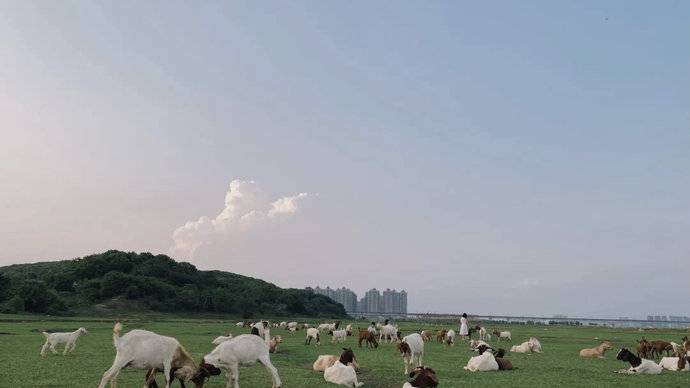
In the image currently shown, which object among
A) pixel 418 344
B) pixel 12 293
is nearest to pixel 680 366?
pixel 418 344

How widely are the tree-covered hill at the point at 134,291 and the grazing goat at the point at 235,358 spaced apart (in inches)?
3210

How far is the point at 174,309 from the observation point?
10862 centimetres

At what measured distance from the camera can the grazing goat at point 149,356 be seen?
1340cm

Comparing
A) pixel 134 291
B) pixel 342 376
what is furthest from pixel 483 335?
pixel 134 291

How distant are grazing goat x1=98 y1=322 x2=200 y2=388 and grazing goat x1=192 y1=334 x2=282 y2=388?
1.81 feet

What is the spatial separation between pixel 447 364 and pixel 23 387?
17581mm

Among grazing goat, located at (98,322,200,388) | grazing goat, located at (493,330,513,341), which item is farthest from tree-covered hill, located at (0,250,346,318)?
grazing goat, located at (98,322,200,388)

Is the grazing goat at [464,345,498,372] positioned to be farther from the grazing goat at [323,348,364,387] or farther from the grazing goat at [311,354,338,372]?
the grazing goat at [323,348,364,387]

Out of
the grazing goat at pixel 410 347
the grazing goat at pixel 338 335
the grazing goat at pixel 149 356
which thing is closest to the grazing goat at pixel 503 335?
the grazing goat at pixel 338 335

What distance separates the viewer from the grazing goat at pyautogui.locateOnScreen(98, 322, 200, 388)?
13398 millimetres

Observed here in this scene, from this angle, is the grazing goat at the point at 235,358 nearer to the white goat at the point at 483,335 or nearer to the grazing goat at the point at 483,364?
the grazing goat at the point at 483,364

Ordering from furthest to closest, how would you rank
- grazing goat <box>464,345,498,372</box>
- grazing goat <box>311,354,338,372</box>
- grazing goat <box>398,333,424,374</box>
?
grazing goat <box>464,345,498,372</box>
grazing goat <box>398,333,424,374</box>
grazing goat <box>311,354,338,372</box>

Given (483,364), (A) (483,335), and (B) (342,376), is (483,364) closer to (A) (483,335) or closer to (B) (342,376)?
(B) (342,376)

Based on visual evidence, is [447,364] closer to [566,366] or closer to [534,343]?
[566,366]
